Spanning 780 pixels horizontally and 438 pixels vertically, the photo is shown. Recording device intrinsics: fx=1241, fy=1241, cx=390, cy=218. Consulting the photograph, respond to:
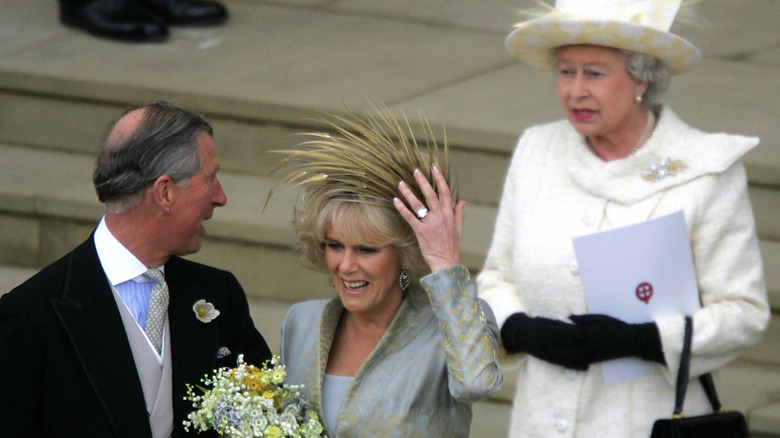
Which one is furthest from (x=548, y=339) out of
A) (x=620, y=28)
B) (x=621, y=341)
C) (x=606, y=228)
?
(x=620, y=28)

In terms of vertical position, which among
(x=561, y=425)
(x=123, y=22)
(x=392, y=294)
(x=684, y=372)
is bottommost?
(x=561, y=425)

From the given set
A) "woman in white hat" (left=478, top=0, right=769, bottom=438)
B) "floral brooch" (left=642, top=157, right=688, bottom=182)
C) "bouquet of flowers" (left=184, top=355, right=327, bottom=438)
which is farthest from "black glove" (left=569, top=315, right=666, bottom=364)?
"bouquet of flowers" (left=184, top=355, right=327, bottom=438)

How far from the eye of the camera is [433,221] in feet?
8.64

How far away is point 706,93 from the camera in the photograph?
5.79 metres

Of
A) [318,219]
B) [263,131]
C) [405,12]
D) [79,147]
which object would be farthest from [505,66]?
[318,219]

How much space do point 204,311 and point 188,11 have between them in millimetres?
4070

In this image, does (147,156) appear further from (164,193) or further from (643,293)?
(643,293)

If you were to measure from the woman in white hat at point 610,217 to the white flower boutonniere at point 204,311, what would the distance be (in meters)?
0.85

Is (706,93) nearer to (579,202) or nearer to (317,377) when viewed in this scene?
(579,202)

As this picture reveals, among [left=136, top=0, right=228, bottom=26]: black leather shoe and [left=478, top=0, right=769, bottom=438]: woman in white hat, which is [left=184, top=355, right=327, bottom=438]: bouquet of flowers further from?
[left=136, top=0, right=228, bottom=26]: black leather shoe

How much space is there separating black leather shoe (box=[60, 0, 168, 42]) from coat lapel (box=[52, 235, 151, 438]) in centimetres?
390

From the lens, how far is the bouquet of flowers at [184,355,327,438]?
8.42ft

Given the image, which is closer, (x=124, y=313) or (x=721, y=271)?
(x=124, y=313)

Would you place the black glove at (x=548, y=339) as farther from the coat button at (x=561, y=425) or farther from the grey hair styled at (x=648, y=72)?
the grey hair styled at (x=648, y=72)
